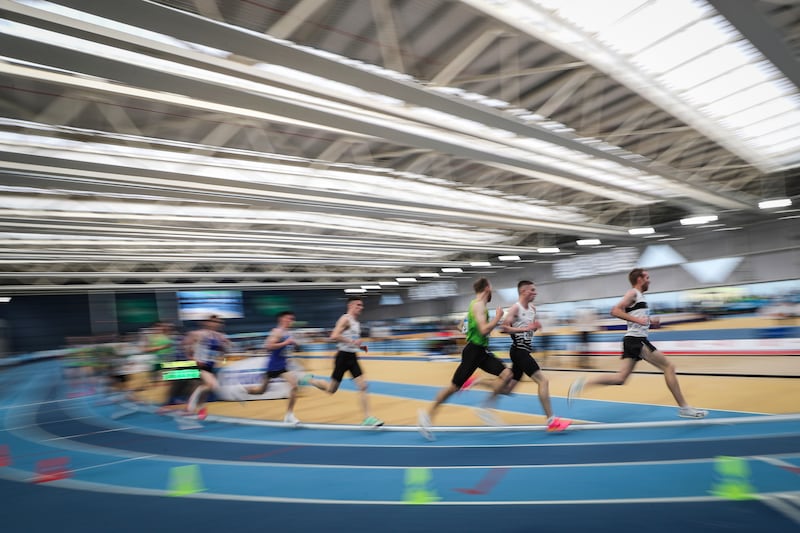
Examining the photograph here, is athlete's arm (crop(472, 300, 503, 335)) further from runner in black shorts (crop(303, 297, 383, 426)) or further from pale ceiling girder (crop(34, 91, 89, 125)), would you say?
pale ceiling girder (crop(34, 91, 89, 125))

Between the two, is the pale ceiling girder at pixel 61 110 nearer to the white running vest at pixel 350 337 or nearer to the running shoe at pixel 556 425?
the white running vest at pixel 350 337

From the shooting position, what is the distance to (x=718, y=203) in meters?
20.9

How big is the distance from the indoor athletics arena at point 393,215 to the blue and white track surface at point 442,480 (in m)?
0.04

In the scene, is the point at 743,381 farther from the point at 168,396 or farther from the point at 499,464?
the point at 168,396

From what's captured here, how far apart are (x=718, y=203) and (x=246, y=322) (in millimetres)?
39456

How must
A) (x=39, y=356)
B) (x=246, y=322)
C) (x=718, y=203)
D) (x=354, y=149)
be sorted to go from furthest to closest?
(x=246, y=322), (x=39, y=356), (x=718, y=203), (x=354, y=149)

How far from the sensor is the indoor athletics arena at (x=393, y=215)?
3.99m

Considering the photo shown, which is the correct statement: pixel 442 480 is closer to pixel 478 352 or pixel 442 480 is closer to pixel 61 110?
pixel 478 352

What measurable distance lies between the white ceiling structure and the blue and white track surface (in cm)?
508

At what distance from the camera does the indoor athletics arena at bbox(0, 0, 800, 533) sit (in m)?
3.99

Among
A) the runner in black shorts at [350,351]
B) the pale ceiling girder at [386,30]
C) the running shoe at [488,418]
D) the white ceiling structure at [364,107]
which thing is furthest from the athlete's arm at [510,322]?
the pale ceiling girder at [386,30]

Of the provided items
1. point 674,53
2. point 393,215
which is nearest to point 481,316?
point 674,53

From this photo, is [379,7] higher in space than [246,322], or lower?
higher

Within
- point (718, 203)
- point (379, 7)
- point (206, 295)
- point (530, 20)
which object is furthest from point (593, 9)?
point (206, 295)
